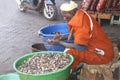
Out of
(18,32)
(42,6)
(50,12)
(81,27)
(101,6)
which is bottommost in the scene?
(18,32)

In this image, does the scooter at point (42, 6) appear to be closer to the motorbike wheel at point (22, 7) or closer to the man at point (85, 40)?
the motorbike wheel at point (22, 7)

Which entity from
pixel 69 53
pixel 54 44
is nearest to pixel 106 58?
Result: pixel 69 53

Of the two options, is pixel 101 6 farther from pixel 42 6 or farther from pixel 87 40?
pixel 87 40

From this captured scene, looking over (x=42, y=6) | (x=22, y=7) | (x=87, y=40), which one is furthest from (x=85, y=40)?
(x=22, y=7)

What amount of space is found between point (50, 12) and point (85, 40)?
4.37m

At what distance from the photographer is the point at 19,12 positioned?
8.68 m

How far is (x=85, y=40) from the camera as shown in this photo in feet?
11.2

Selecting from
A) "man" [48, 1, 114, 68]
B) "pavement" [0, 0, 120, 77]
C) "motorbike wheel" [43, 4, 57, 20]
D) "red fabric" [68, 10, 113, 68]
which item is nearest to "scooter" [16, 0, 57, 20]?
"motorbike wheel" [43, 4, 57, 20]

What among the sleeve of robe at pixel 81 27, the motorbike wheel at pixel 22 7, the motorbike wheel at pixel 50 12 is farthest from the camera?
the motorbike wheel at pixel 22 7

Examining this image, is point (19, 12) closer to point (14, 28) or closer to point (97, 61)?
point (14, 28)

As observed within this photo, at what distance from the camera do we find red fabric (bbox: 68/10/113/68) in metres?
3.43

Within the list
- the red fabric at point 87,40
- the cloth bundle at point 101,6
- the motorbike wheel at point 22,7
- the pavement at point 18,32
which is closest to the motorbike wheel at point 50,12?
the pavement at point 18,32

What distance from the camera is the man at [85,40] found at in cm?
345

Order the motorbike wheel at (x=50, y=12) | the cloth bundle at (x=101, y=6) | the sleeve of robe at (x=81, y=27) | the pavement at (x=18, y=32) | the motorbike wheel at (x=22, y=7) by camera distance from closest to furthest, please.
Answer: the sleeve of robe at (x=81, y=27), the pavement at (x=18, y=32), the cloth bundle at (x=101, y=6), the motorbike wheel at (x=50, y=12), the motorbike wheel at (x=22, y=7)
